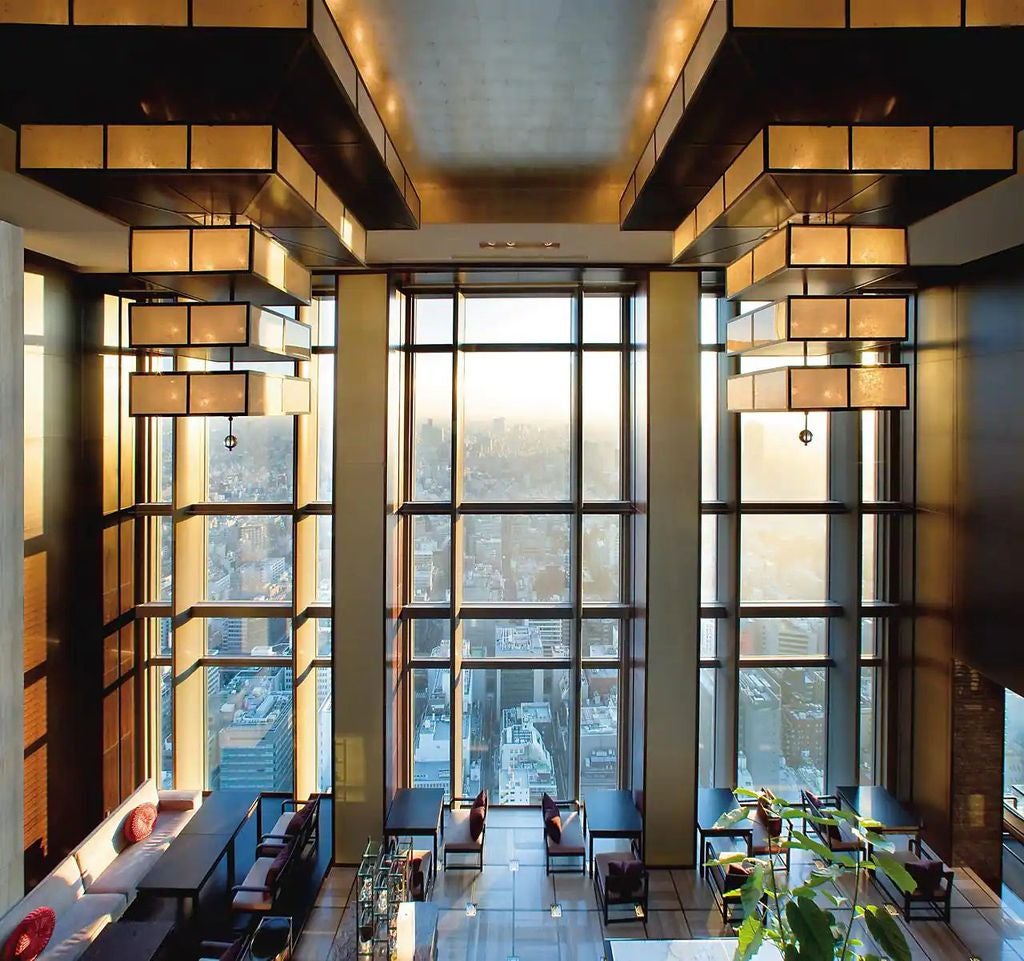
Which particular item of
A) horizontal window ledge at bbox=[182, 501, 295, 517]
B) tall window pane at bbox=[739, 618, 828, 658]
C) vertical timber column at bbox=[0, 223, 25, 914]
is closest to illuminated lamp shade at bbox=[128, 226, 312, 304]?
vertical timber column at bbox=[0, 223, 25, 914]

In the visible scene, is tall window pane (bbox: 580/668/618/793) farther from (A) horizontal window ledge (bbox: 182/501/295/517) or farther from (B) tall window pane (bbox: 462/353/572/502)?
(A) horizontal window ledge (bbox: 182/501/295/517)

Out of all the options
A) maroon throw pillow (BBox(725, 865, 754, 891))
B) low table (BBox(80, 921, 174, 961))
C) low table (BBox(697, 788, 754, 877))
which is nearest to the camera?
low table (BBox(80, 921, 174, 961))

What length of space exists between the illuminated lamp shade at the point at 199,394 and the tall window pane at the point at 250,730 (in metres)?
4.74

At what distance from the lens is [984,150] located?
3756 mm

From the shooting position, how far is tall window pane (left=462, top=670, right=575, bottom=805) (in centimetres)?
855

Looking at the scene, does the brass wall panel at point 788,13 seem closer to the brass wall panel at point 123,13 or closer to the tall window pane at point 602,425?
the brass wall panel at point 123,13

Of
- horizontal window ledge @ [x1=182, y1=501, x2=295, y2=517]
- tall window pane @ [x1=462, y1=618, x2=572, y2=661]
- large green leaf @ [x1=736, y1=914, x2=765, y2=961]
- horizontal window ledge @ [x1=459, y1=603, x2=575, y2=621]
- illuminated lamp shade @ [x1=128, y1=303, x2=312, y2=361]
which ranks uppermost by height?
illuminated lamp shade @ [x1=128, y1=303, x2=312, y2=361]

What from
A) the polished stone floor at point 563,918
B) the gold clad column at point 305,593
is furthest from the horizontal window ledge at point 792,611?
the gold clad column at point 305,593

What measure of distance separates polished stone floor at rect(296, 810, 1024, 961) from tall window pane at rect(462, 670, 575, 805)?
0.98 m

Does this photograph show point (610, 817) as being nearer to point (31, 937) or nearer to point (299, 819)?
point (299, 819)

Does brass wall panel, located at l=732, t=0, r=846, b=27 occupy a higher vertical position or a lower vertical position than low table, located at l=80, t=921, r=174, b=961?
higher

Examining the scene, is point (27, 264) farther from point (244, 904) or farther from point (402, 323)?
point (244, 904)

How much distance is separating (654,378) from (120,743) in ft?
25.5

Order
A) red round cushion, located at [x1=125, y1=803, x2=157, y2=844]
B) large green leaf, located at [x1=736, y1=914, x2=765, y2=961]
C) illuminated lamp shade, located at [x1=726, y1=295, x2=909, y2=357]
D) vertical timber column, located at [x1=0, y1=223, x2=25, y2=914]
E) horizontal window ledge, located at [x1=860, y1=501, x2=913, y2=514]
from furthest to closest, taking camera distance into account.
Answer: horizontal window ledge, located at [x1=860, y1=501, x2=913, y2=514], red round cushion, located at [x1=125, y1=803, x2=157, y2=844], vertical timber column, located at [x1=0, y1=223, x2=25, y2=914], illuminated lamp shade, located at [x1=726, y1=295, x2=909, y2=357], large green leaf, located at [x1=736, y1=914, x2=765, y2=961]
